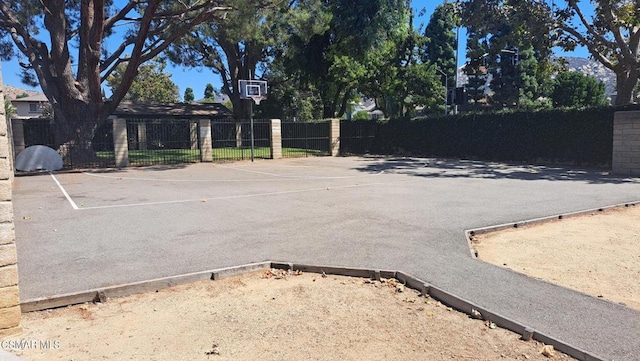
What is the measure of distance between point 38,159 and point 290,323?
65.2ft

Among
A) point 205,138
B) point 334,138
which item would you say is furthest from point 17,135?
point 334,138

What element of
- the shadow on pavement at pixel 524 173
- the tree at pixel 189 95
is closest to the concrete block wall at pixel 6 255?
the shadow on pavement at pixel 524 173

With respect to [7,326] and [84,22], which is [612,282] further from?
[84,22]

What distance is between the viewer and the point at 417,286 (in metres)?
4.75

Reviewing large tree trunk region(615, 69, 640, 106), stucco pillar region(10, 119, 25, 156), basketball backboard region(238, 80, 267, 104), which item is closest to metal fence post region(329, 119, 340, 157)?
basketball backboard region(238, 80, 267, 104)

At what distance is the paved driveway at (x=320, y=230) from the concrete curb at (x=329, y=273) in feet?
0.42

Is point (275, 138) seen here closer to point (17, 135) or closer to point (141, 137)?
point (17, 135)

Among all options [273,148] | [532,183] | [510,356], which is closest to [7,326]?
[510,356]

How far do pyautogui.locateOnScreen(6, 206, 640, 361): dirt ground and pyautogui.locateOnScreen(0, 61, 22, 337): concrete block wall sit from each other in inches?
7.4

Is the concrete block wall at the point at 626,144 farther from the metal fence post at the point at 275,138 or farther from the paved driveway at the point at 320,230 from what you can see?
the metal fence post at the point at 275,138

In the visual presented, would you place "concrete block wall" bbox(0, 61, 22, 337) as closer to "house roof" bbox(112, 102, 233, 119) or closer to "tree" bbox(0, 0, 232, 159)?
"tree" bbox(0, 0, 232, 159)

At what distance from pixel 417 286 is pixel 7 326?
388 centimetres

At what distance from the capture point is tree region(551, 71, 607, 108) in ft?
157

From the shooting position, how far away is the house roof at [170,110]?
118 ft
